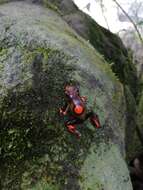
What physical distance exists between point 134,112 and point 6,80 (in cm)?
238

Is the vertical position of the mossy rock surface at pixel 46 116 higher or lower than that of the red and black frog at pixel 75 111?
lower

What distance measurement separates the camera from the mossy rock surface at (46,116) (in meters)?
2.73

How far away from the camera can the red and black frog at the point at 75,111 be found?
8.97 feet

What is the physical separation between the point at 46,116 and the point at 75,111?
0.81 ft

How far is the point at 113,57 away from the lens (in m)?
5.68

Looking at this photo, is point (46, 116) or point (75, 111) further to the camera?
point (46, 116)

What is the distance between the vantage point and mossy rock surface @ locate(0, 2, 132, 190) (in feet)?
8.96

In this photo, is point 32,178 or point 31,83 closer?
point 32,178

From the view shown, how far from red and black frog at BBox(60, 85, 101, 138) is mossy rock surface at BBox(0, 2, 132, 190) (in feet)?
0.19

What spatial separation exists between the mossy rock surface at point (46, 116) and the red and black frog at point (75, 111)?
0.19 feet

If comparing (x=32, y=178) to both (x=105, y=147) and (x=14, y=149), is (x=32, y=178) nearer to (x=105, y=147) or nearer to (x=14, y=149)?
(x=14, y=149)

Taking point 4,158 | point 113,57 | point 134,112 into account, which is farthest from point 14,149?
point 113,57

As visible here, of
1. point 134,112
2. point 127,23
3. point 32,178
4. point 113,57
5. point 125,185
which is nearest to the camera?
point 32,178

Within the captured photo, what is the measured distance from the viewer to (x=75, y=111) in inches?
107
